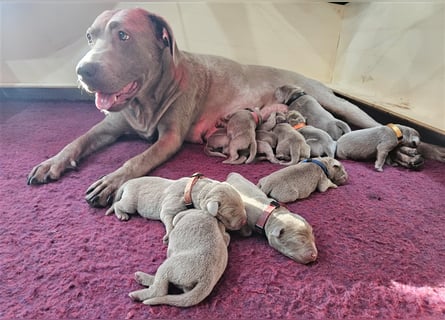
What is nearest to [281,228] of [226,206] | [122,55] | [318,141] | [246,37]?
[226,206]

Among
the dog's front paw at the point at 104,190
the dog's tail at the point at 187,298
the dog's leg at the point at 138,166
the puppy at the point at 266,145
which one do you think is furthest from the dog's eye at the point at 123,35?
the dog's tail at the point at 187,298

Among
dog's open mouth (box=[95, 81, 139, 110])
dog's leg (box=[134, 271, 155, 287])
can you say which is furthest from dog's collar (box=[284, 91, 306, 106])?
dog's leg (box=[134, 271, 155, 287])

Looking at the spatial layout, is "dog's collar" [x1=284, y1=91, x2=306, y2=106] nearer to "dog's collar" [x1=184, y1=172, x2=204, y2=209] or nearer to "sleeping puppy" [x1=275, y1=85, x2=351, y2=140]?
"sleeping puppy" [x1=275, y1=85, x2=351, y2=140]

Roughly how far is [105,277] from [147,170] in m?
0.80

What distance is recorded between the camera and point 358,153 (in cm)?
199

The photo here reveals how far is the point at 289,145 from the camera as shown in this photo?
6.32ft

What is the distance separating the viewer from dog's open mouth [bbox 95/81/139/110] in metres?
1.74

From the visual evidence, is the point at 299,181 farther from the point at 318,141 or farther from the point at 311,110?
the point at 311,110

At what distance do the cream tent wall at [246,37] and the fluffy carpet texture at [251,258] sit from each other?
1.53 meters

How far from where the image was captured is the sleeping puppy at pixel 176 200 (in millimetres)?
1132

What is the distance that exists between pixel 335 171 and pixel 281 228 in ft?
2.32

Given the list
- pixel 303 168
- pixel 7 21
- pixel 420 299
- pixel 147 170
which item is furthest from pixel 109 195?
pixel 7 21

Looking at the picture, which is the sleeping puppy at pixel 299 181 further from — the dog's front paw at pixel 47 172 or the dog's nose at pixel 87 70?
the dog's front paw at pixel 47 172

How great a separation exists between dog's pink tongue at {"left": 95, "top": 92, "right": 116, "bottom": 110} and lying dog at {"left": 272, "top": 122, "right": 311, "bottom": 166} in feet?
3.18
